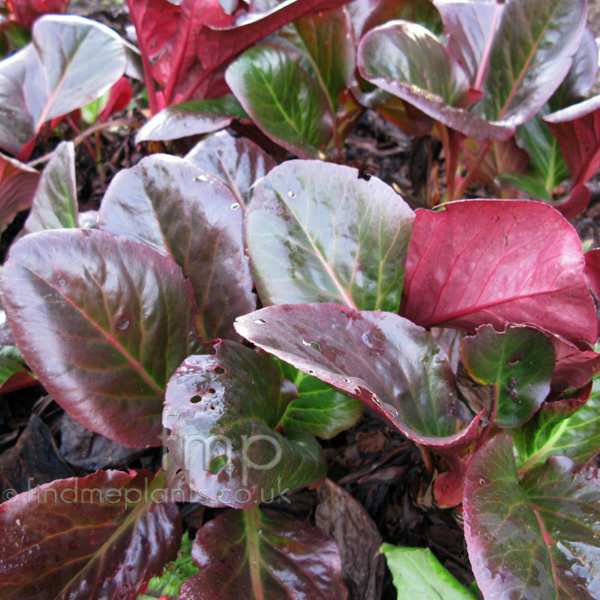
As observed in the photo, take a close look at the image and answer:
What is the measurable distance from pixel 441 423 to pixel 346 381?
27 cm

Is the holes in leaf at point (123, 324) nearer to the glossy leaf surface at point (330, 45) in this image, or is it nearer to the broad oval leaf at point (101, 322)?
the broad oval leaf at point (101, 322)

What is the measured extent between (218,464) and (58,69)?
106 centimetres

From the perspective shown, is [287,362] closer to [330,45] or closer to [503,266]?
[503,266]

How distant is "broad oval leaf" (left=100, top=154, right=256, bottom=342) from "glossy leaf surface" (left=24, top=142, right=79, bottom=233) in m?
0.09

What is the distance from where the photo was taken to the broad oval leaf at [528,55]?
1.07 metres

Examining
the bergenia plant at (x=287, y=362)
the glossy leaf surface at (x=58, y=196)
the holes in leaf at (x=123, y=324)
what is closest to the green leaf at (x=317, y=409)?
the bergenia plant at (x=287, y=362)

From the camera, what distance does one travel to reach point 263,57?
1.11 metres

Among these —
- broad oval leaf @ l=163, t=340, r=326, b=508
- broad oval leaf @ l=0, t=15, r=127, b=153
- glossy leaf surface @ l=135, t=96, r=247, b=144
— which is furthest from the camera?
broad oval leaf @ l=0, t=15, r=127, b=153

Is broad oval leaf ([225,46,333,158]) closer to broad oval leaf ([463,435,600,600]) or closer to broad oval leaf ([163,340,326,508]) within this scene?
broad oval leaf ([163,340,326,508])

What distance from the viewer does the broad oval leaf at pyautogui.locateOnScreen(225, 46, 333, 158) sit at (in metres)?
1.08

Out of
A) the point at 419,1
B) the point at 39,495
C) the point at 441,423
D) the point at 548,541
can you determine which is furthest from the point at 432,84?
the point at 39,495

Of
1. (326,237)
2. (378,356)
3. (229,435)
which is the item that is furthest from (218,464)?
(326,237)

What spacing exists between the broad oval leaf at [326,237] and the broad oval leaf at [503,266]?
48 millimetres

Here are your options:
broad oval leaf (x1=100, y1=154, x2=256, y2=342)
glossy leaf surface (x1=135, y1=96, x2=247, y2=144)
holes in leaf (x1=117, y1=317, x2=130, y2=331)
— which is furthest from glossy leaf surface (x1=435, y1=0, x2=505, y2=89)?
holes in leaf (x1=117, y1=317, x2=130, y2=331)
